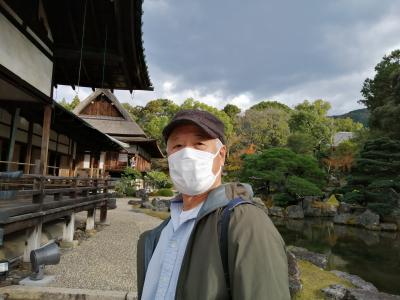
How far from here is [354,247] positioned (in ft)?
51.3

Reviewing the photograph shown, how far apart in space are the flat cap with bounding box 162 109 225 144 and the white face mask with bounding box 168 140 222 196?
103 mm

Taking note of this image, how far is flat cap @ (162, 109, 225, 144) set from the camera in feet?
5.48

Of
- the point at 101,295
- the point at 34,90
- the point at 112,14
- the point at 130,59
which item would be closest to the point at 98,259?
the point at 101,295

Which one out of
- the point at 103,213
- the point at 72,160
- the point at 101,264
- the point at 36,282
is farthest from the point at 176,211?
the point at 72,160

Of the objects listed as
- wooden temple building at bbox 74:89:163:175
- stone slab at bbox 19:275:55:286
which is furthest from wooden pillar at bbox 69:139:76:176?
wooden temple building at bbox 74:89:163:175

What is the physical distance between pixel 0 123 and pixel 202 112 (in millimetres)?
10168

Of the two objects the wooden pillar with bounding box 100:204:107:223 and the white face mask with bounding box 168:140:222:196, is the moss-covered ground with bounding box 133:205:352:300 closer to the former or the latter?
the white face mask with bounding box 168:140:222:196

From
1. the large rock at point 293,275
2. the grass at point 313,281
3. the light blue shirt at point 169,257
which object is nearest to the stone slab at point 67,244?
the large rock at point 293,275

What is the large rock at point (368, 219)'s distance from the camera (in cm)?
2209

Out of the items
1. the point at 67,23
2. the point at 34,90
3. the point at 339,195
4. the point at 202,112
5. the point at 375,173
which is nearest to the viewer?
the point at 202,112

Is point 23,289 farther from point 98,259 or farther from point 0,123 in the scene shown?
point 0,123

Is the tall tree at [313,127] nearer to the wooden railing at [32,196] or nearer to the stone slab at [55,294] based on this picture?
the wooden railing at [32,196]

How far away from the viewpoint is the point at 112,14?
751cm

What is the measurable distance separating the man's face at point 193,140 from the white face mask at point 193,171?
22 mm
